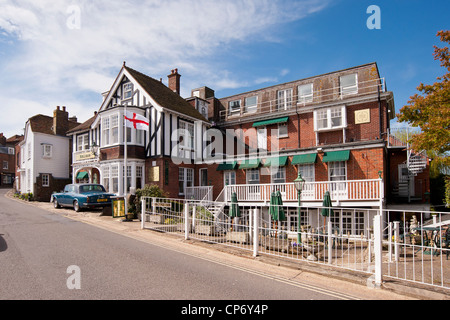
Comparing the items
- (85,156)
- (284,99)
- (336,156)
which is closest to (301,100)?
(284,99)

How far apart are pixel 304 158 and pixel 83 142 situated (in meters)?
19.2

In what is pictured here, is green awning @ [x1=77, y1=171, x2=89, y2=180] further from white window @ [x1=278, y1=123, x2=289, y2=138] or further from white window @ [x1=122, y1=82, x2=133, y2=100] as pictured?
white window @ [x1=278, y1=123, x2=289, y2=138]

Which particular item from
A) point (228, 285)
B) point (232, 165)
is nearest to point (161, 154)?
point (232, 165)

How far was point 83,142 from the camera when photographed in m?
25.2

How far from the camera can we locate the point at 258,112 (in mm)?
23844

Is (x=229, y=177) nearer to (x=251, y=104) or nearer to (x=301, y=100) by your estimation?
(x=251, y=104)

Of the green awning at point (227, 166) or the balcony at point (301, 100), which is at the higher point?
the balcony at point (301, 100)

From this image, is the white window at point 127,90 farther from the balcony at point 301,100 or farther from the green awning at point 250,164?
the green awning at point 250,164

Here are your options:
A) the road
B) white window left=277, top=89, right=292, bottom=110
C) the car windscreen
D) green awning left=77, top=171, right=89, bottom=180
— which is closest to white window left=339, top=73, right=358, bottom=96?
white window left=277, top=89, right=292, bottom=110

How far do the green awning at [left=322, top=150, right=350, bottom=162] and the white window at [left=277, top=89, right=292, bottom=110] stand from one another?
6.90 m

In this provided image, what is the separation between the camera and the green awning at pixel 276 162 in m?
A: 18.3

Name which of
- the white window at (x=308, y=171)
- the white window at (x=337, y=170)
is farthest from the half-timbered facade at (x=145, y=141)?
the white window at (x=337, y=170)
